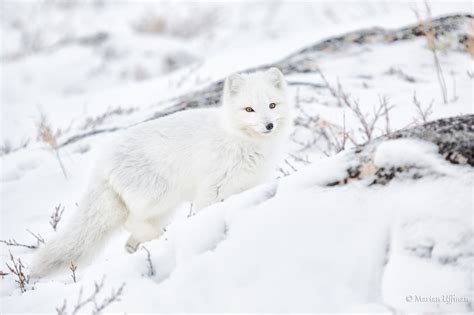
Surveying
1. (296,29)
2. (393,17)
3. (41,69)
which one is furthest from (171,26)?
(393,17)

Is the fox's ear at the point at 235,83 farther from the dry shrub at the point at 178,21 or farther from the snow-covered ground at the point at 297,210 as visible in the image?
the dry shrub at the point at 178,21

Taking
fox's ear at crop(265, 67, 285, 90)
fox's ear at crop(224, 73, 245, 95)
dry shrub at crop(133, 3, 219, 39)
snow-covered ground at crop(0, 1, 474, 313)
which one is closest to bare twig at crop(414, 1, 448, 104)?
snow-covered ground at crop(0, 1, 474, 313)

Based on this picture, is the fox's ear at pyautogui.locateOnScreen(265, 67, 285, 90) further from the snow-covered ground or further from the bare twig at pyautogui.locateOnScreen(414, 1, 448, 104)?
the bare twig at pyautogui.locateOnScreen(414, 1, 448, 104)

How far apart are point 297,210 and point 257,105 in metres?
1.54

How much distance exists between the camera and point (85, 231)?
3.17 metres

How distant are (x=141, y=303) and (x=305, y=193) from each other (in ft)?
2.46

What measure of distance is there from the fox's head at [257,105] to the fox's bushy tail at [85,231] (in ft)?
3.17

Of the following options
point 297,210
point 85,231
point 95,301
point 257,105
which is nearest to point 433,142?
point 297,210

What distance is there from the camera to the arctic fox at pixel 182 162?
130 inches

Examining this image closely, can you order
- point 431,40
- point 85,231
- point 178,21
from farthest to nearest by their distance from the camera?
1. point 178,21
2. point 431,40
3. point 85,231

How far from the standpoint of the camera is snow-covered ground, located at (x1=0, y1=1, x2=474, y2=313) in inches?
65.5

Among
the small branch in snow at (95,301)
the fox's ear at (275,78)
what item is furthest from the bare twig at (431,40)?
the small branch in snow at (95,301)

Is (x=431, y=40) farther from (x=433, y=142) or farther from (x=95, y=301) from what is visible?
(x=95, y=301)

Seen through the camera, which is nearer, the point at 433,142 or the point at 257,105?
the point at 433,142
